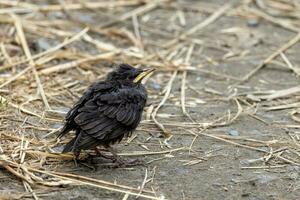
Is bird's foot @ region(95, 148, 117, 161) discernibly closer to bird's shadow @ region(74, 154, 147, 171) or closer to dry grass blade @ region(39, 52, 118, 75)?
bird's shadow @ region(74, 154, 147, 171)

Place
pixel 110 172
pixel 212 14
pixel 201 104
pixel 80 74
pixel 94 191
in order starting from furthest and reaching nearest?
pixel 212 14, pixel 80 74, pixel 201 104, pixel 110 172, pixel 94 191

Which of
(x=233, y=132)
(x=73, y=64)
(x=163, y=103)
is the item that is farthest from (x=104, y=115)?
(x=73, y=64)

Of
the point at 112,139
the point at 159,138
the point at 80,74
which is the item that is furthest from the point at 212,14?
the point at 112,139

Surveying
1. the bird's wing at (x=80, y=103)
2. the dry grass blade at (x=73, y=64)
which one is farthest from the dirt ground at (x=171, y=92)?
the bird's wing at (x=80, y=103)

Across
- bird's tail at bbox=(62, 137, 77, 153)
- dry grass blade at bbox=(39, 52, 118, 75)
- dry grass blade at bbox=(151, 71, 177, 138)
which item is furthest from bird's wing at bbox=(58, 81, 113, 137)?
dry grass blade at bbox=(39, 52, 118, 75)

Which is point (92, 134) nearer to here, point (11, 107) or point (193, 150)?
point (193, 150)

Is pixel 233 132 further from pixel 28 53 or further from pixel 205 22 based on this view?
pixel 205 22

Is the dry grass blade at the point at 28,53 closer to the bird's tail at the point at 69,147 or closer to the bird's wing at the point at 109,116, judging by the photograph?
the bird's wing at the point at 109,116
